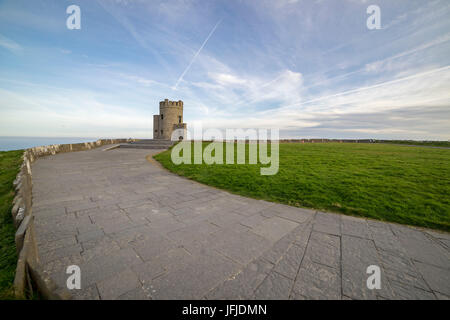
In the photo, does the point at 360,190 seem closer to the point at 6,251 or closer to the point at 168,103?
the point at 6,251

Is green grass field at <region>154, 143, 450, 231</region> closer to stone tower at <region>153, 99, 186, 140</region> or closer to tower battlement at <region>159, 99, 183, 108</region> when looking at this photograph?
stone tower at <region>153, 99, 186, 140</region>

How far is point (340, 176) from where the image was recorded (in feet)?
22.1

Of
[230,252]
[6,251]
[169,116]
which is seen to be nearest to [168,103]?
[169,116]

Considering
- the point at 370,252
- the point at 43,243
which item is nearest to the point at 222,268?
the point at 370,252

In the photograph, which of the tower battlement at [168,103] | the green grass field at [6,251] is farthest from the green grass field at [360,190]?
the tower battlement at [168,103]

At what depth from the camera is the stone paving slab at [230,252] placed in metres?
1.96

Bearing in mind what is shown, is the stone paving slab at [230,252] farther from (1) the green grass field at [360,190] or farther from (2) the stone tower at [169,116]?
(2) the stone tower at [169,116]

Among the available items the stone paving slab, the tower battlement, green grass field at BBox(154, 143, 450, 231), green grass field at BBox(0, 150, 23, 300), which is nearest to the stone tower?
the tower battlement

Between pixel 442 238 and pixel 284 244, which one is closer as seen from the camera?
pixel 284 244

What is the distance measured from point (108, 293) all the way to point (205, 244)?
4.40 ft

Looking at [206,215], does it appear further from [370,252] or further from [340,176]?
[340,176]
